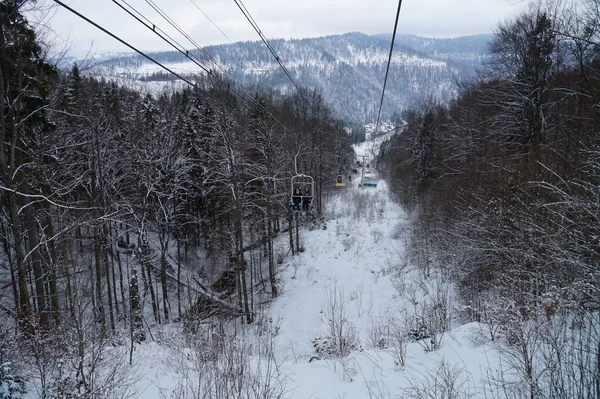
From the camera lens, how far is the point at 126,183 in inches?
811

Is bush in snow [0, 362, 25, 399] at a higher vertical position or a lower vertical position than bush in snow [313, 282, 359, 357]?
higher

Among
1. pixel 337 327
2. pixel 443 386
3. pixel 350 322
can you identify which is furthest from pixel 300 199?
pixel 443 386

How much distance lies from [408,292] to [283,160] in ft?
34.5

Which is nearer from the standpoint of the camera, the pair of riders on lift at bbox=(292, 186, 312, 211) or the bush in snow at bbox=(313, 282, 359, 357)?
the bush in snow at bbox=(313, 282, 359, 357)

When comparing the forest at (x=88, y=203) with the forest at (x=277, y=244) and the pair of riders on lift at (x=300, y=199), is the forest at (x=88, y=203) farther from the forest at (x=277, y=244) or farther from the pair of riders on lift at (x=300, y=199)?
the pair of riders on lift at (x=300, y=199)

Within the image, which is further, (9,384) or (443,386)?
(9,384)

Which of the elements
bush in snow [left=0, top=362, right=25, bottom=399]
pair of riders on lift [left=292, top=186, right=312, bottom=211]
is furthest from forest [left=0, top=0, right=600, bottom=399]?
pair of riders on lift [left=292, top=186, right=312, bottom=211]

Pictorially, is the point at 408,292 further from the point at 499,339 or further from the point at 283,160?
the point at 283,160

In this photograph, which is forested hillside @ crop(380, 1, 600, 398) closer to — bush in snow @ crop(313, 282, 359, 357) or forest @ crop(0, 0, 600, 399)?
forest @ crop(0, 0, 600, 399)

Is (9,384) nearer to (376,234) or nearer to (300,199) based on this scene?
(300,199)

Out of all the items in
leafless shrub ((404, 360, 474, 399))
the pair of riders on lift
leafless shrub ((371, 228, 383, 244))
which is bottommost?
leafless shrub ((371, 228, 383, 244))

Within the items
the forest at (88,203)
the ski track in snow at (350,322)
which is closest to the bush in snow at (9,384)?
the forest at (88,203)

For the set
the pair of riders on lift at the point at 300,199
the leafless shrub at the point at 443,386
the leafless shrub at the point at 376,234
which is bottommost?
the leafless shrub at the point at 376,234

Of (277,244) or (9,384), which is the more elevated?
(9,384)
